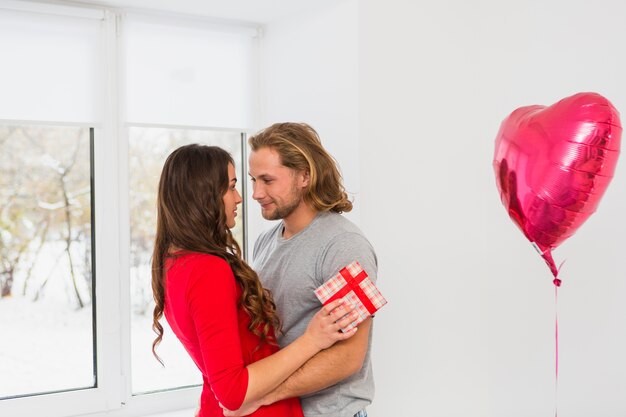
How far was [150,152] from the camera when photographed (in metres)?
2.51

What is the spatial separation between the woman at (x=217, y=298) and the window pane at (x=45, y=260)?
945 mm

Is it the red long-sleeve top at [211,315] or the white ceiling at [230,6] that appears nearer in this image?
the red long-sleeve top at [211,315]

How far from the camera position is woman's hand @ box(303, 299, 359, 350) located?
1449 mm

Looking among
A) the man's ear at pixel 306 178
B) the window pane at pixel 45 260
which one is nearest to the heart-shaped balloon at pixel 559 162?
the man's ear at pixel 306 178

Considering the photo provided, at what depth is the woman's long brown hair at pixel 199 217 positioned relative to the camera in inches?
58.4

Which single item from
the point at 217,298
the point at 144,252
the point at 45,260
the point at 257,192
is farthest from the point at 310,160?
the point at 45,260

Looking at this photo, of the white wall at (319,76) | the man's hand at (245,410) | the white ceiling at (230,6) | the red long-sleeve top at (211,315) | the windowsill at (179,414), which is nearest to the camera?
the red long-sleeve top at (211,315)

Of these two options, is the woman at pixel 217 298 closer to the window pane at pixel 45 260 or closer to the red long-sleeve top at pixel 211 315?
the red long-sleeve top at pixel 211 315

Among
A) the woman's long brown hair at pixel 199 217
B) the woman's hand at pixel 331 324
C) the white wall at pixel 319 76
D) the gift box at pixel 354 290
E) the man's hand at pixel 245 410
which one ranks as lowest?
the man's hand at pixel 245 410

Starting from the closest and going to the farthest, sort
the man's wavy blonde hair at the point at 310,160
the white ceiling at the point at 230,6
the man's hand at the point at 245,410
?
the man's hand at the point at 245,410
the man's wavy blonde hair at the point at 310,160
the white ceiling at the point at 230,6

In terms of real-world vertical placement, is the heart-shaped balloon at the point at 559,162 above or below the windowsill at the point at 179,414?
above

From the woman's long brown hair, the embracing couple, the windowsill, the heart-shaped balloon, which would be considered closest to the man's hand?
the embracing couple

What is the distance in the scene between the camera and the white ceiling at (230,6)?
2.32 meters

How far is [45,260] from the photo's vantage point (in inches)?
92.2
